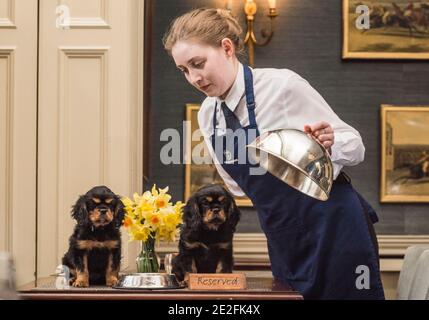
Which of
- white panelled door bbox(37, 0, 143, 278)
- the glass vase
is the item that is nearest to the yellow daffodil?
the glass vase

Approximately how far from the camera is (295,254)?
293 centimetres

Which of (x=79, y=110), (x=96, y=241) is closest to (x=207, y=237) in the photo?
(x=96, y=241)

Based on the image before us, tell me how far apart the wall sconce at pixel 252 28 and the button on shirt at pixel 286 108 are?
0.63 metres

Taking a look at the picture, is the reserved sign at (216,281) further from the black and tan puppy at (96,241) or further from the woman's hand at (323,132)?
the woman's hand at (323,132)

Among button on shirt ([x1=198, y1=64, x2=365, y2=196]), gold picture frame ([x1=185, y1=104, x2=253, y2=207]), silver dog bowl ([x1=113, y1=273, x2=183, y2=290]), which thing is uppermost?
button on shirt ([x1=198, y1=64, x2=365, y2=196])

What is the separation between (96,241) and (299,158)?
0.65 metres

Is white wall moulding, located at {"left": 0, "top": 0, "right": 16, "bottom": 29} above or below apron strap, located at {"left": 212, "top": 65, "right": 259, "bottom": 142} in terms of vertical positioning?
above

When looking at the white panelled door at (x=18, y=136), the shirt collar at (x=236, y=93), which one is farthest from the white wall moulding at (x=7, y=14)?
the shirt collar at (x=236, y=93)

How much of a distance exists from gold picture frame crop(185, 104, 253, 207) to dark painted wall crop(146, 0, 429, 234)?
3 centimetres

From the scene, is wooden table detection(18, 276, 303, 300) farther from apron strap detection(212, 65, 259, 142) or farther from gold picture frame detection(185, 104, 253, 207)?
gold picture frame detection(185, 104, 253, 207)

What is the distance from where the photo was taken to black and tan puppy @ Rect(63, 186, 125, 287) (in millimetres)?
2508

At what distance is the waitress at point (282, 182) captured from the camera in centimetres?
289
